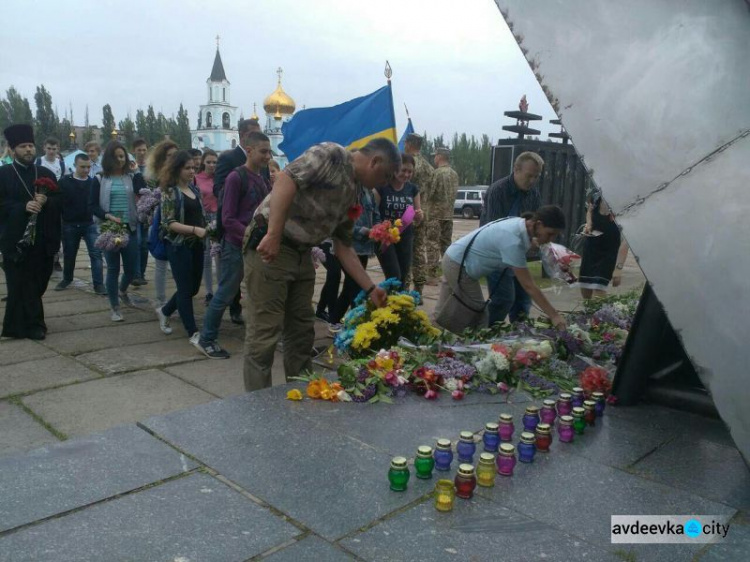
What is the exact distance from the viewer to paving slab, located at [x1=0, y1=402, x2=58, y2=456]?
334cm

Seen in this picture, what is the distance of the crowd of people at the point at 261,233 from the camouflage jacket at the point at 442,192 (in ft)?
5.86

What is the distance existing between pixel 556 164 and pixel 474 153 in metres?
75.6

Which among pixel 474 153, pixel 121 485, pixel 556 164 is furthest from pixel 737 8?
pixel 474 153

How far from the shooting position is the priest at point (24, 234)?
5.38m

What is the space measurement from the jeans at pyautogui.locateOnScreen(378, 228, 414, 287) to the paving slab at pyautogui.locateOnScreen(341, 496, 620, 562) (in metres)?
3.67

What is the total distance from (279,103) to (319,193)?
56.7 m

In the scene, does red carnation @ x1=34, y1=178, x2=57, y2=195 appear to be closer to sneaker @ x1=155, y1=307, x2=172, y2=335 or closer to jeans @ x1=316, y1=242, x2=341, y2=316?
sneaker @ x1=155, y1=307, x2=172, y2=335

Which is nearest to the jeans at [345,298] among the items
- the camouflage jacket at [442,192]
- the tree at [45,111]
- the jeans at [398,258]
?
the jeans at [398,258]

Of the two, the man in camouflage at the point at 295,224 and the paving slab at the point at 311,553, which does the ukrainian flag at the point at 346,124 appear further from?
the paving slab at the point at 311,553

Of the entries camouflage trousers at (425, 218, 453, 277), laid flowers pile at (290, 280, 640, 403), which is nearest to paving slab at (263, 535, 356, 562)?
laid flowers pile at (290, 280, 640, 403)

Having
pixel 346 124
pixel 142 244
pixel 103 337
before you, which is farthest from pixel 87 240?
pixel 346 124

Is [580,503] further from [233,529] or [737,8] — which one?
[737,8]

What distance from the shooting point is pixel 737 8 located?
220cm
